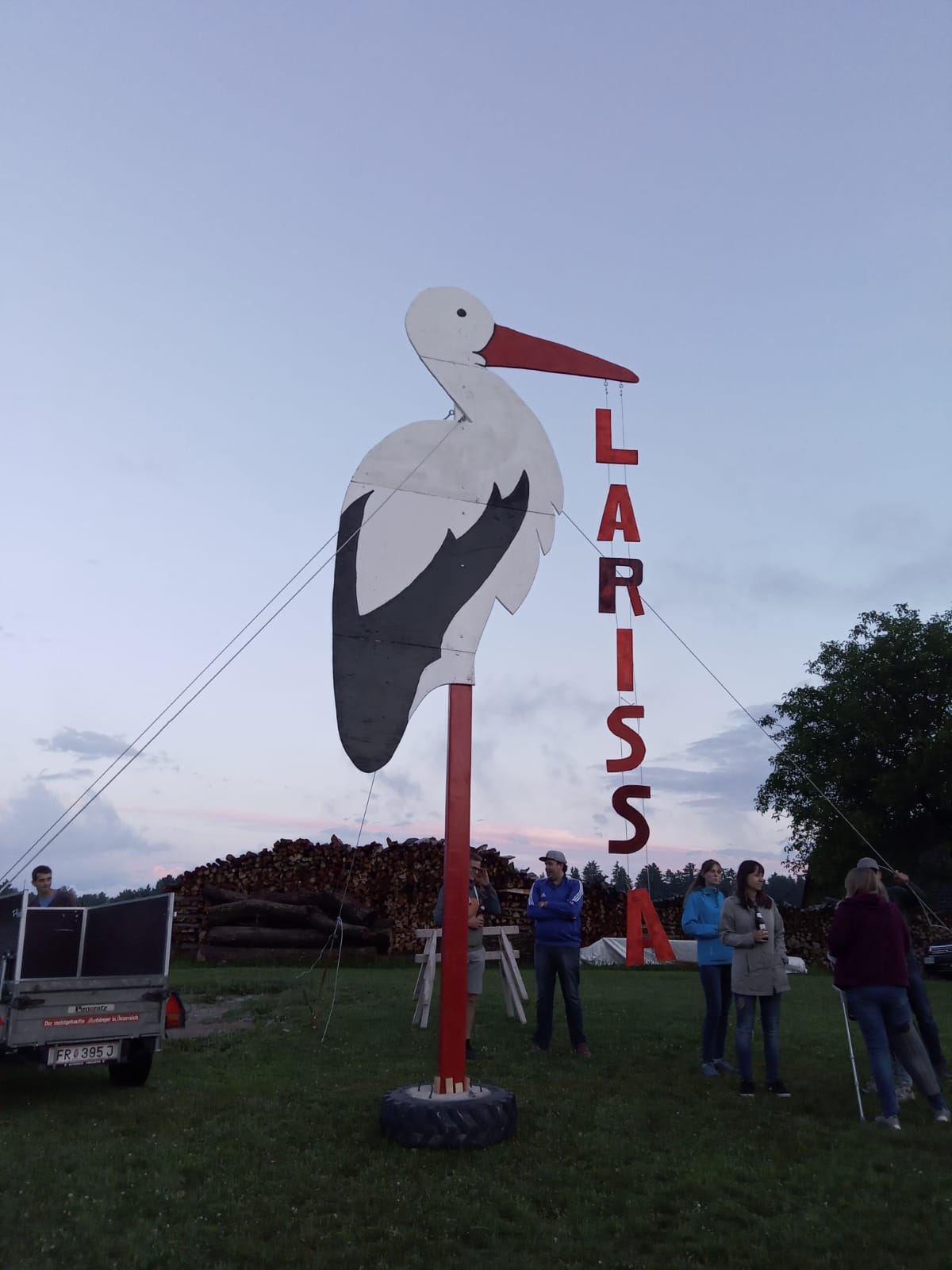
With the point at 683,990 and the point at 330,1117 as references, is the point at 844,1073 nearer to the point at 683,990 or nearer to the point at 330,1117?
the point at 330,1117

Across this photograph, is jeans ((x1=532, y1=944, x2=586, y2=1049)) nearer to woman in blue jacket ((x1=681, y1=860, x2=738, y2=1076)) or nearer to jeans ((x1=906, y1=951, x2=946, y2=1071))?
woman in blue jacket ((x1=681, y1=860, x2=738, y2=1076))

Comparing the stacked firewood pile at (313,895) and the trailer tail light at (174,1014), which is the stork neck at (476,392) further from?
the stacked firewood pile at (313,895)

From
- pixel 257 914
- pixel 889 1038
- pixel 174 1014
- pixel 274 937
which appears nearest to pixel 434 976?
pixel 174 1014

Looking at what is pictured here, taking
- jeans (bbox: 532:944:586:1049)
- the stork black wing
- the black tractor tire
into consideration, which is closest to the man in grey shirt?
jeans (bbox: 532:944:586:1049)

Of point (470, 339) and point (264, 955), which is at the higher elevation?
point (470, 339)

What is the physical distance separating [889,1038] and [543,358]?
4.89 meters

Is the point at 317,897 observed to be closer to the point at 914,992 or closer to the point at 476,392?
the point at 914,992

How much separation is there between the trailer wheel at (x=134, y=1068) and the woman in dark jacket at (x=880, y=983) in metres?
4.75

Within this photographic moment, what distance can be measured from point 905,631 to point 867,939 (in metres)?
25.2

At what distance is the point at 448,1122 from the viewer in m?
4.84

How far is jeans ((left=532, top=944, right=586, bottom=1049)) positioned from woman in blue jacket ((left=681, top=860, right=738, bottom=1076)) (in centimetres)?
96

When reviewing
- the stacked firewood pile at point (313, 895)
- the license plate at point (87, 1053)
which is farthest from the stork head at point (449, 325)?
the stacked firewood pile at point (313, 895)

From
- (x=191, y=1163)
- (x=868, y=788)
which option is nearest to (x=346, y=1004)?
(x=191, y=1163)

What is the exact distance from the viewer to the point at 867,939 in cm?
552
